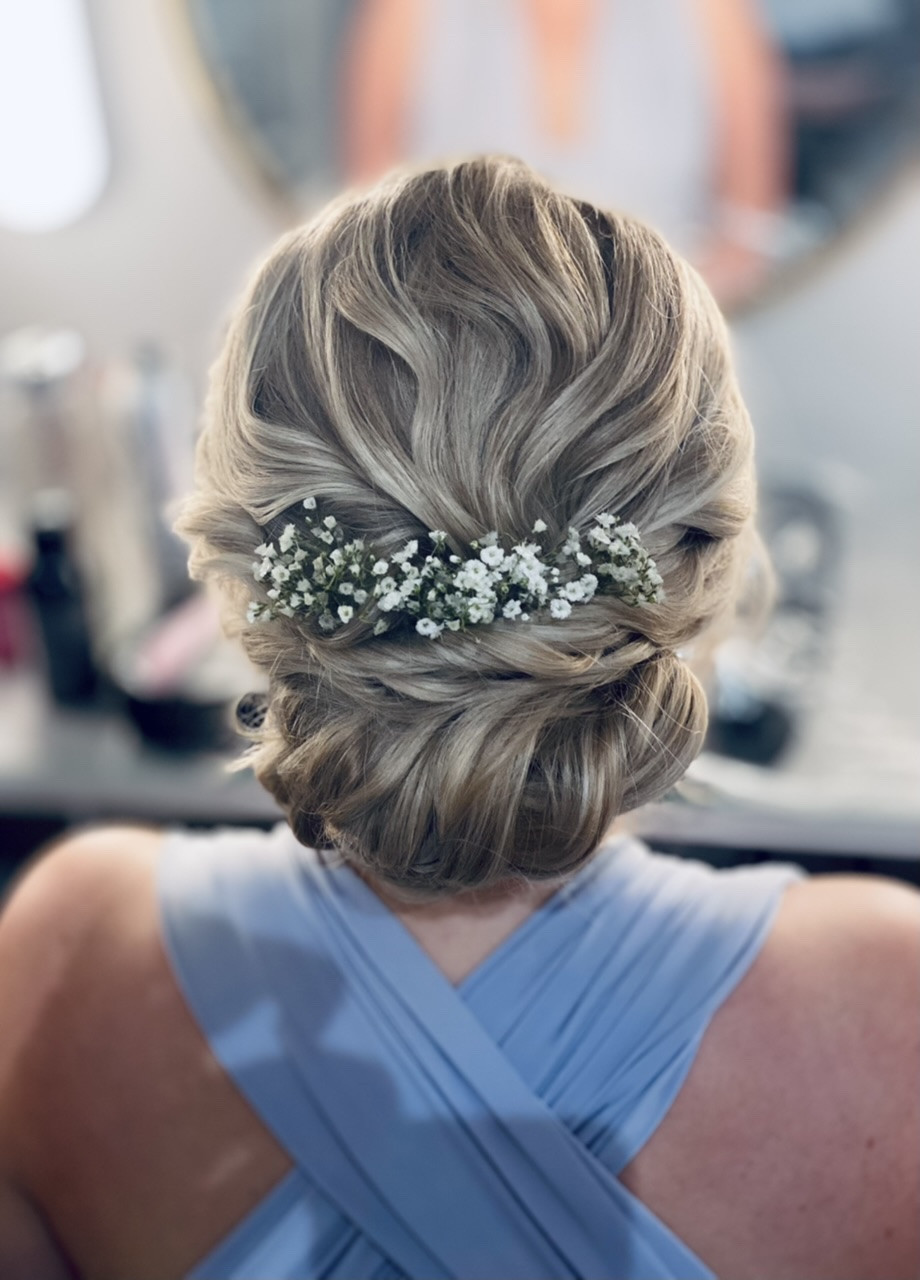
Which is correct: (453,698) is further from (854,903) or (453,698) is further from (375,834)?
(854,903)

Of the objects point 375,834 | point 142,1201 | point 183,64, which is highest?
point 183,64

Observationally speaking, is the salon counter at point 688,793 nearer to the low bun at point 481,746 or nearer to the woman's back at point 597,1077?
the woman's back at point 597,1077

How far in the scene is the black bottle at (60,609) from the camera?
1.06 m

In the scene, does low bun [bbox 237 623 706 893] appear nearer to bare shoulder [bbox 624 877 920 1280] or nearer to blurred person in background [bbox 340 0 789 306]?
bare shoulder [bbox 624 877 920 1280]

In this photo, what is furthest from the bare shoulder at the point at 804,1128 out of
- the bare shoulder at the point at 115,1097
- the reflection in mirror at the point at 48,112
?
the reflection in mirror at the point at 48,112

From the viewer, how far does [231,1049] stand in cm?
59

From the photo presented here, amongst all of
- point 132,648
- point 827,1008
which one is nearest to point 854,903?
point 827,1008

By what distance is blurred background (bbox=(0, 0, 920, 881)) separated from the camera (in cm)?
103

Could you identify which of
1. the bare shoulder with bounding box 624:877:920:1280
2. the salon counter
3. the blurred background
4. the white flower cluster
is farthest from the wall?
the bare shoulder with bounding box 624:877:920:1280

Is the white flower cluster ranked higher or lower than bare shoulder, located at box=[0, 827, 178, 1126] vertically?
higher

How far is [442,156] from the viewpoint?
97 centimetres

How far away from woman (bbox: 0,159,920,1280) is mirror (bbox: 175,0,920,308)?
2.60ft

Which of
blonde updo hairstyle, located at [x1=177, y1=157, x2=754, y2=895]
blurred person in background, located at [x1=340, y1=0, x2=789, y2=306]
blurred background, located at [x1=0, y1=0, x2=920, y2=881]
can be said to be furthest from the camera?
blurred person in background, located at [x1=340, y1=0, x2=789, y2=306]

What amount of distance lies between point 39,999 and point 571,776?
0.40m
